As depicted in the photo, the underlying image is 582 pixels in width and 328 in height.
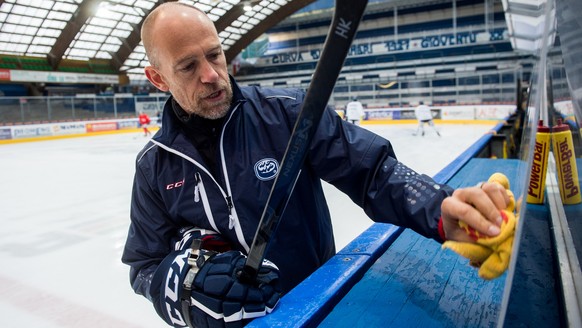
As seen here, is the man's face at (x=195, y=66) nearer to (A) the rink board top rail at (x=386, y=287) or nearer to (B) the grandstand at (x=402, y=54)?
(A) the rink board top rail at (x=386, y=287)

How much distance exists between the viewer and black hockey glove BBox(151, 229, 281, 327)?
0.91 m

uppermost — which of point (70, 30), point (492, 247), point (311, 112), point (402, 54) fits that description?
point (70, 30)

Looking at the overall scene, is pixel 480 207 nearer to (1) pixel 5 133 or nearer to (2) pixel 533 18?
(2) pixel 533 18

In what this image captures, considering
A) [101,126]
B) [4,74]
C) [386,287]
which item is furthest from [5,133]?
[386,287]

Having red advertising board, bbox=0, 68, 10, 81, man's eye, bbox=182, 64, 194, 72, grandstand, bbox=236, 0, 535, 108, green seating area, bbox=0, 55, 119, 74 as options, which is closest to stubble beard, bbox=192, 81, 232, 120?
man's eye, bbox=182, 64, 194, 72

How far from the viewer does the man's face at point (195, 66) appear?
116 cm

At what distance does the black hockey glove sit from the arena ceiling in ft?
60.3

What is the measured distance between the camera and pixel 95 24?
2081 cm

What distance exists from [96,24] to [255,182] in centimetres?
2302

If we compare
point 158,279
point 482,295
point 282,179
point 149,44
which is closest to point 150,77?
point 149,44

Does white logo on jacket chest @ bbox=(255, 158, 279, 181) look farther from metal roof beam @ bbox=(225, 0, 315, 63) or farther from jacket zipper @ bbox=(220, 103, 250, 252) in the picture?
metal roof beam @ bbox=(225, 0, 315, 63)

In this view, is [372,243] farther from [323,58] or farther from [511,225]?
[323,58]

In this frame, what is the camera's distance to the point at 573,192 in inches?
47.1

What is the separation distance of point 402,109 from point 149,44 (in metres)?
15.5
